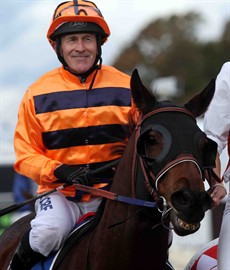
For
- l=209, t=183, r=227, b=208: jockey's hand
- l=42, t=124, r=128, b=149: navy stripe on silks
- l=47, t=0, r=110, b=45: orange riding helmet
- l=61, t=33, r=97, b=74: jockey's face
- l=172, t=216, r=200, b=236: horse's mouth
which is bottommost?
l=209, t=183, r=227, b=208: jockey's hand

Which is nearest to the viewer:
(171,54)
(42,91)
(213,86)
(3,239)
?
(213,86)

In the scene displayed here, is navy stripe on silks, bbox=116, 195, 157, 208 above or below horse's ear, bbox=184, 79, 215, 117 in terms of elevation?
below

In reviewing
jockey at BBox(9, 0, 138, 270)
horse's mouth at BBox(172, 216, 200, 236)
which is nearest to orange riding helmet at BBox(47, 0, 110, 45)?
jockey at BBox(9, 0, 138, 270)

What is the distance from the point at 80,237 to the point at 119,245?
362 mm

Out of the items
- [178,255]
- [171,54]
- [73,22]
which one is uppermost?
[73,22]

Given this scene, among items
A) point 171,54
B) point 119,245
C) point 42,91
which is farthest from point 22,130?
point 171,54

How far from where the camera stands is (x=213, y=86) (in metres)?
4.25

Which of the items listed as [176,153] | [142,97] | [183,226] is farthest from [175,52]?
[183,226]

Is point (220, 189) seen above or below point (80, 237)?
above

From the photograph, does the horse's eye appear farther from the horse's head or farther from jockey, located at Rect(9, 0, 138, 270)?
jockey, located at Rect(9, 0, 138, 270)

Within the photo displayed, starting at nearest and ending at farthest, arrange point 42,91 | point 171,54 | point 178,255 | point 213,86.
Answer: point 213,86, point 42,91, point 178,255, point 171,54

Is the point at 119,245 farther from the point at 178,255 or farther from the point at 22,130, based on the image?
the point at 178,255

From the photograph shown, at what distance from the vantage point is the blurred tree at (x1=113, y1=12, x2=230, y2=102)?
5097cm

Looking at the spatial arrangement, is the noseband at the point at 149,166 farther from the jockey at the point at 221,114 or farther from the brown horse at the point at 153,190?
the jockey at the point at 221,114
